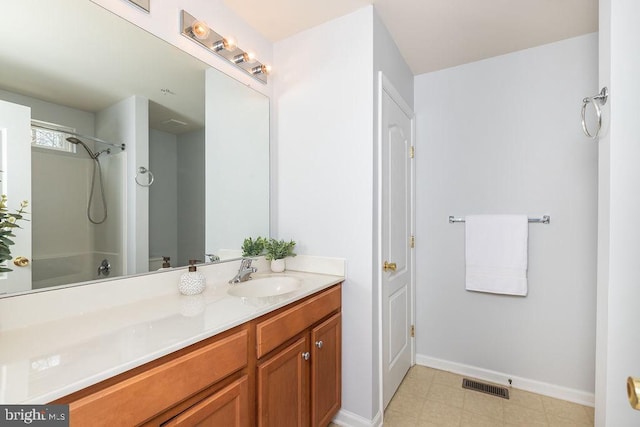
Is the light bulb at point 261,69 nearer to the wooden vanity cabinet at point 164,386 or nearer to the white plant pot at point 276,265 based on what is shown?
the white plant pot at point 276,265

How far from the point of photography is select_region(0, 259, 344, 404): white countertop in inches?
24.8

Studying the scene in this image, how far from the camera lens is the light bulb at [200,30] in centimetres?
146

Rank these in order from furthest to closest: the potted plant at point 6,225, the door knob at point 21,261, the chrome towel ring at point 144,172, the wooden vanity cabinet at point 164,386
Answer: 1. the chrome towel ring at point 144,172
2. the door knob at point 21,261
3. the potted plant at point 6,225
4. the wooden vanity cabinet at point 164,386

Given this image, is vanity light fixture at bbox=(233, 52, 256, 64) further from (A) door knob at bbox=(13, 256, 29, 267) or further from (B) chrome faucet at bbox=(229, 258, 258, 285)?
(A) door knob at bbox=(13, 256, 29, 267)

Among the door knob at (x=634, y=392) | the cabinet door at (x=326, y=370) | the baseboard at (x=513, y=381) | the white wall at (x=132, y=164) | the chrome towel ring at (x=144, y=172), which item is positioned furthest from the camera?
the baseboard at (x=513, y=381)

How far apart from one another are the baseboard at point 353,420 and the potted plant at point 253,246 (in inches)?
42.5

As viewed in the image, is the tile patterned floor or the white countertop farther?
the tile patterned floor

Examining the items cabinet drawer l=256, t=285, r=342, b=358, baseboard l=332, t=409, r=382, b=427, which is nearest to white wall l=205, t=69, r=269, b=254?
cabinet drawer l=256, t=285, r=342, b=358

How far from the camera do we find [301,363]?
53.7 inches

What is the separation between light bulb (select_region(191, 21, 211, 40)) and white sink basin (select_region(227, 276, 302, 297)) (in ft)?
4.30

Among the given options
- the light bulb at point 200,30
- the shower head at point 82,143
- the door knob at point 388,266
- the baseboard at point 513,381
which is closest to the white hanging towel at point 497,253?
the baseboard at point 513,381

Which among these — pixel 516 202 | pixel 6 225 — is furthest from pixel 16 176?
pixel 516 202

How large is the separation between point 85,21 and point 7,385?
1239mm

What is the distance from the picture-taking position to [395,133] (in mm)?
2033
